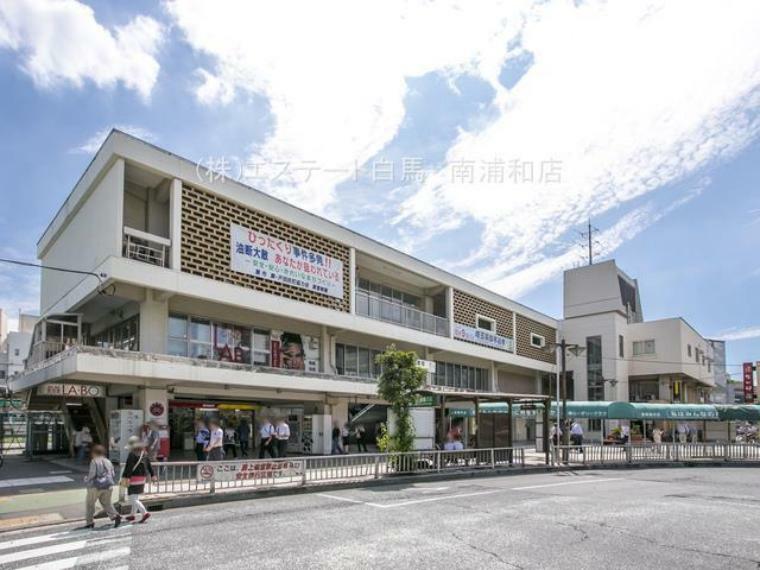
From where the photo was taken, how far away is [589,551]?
8.48 m

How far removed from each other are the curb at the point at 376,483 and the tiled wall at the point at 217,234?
31.7ft

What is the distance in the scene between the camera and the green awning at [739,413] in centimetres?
2939

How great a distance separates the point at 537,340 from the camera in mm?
48844

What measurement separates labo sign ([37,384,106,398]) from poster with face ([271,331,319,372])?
282 inches

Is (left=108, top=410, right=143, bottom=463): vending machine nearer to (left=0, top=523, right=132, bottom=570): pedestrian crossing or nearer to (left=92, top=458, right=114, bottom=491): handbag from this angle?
(left=92, top=458, right=114, bottom=491): handbag

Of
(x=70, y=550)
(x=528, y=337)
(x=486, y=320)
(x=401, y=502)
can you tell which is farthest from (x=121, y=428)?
(x=528, y=337)

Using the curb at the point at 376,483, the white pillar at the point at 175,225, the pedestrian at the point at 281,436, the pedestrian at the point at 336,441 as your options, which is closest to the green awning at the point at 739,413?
the curb at the point at 376,483

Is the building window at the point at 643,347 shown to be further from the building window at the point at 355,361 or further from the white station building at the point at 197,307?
the building window at the point at 355,361

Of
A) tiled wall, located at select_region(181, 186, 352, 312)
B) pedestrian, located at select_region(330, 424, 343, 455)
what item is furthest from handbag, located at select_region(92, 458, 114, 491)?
pedestrian, located at select_region(330, 424, 343, 455)

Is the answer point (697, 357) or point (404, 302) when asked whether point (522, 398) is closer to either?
point (404, 302)

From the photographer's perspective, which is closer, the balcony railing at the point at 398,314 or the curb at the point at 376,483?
the curb at the point at 376,483

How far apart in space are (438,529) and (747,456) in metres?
22.5

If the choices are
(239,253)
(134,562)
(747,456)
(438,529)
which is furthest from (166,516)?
(747,456)

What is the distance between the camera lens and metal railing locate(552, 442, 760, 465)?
25.2 metres
